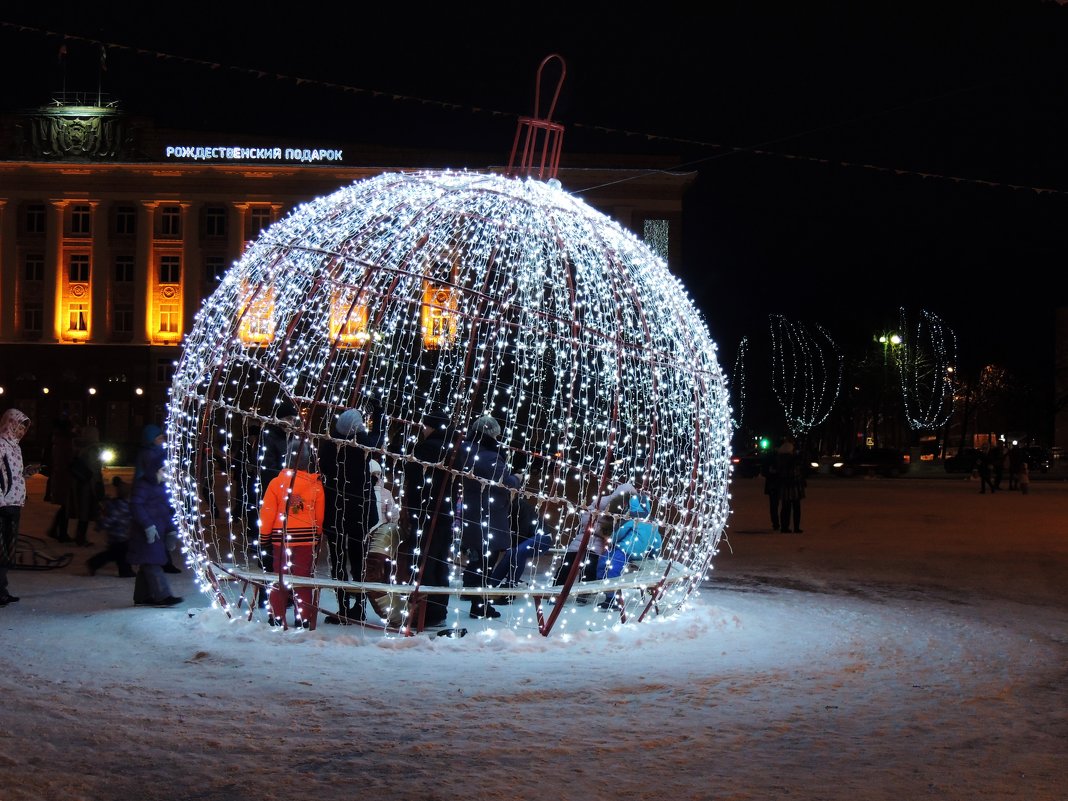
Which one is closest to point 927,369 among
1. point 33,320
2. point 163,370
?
point 163,370

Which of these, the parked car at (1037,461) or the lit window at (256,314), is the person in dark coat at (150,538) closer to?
the lit window at (256,314)

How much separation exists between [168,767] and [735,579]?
813 cm

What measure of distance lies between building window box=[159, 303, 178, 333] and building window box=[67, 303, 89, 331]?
3.95 meters

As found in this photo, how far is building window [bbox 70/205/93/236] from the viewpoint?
2643 inches

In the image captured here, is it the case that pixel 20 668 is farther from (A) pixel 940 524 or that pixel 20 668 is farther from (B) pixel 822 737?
(A) pixel 940 524

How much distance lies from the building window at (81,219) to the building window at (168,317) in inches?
240

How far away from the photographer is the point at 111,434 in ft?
209

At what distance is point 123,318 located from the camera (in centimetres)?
6650

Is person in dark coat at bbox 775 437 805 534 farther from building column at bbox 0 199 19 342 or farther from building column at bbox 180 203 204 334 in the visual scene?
building column at bbox 0 199 19 342

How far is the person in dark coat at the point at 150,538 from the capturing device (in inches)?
388

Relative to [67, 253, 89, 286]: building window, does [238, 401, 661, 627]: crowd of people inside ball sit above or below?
below

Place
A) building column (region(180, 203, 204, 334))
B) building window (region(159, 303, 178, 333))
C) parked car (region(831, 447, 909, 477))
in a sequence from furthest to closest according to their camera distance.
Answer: building column (region(180, 203, 204, 334))
building window (region(159, 303, 178, 333))
parked car (region(831, 447, 909, 477))

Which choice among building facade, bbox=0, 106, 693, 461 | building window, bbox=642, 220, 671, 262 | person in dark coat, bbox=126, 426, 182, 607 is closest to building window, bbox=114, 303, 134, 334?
building facade, bbox=0, 106, 693, 461

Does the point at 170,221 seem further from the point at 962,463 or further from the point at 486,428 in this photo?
the point at 486,428
